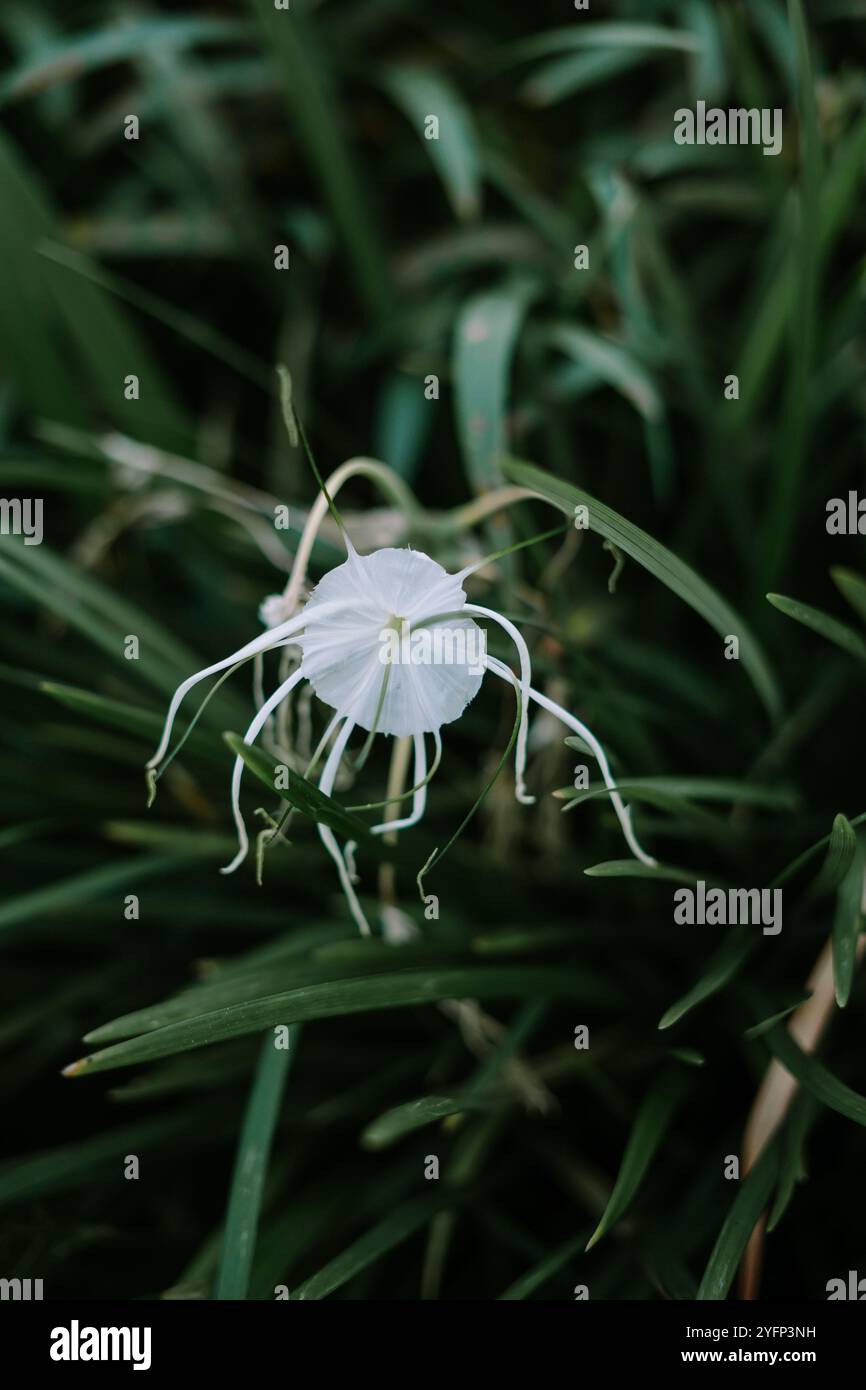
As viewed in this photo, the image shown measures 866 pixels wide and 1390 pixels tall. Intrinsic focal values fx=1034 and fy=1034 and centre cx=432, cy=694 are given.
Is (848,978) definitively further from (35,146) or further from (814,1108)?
(35,146)

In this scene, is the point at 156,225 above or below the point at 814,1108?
above

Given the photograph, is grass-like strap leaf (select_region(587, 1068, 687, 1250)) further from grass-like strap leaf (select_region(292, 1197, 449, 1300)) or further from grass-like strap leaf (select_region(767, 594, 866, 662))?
grass-like strap leaf (select_region(767, 594, 866, 662))

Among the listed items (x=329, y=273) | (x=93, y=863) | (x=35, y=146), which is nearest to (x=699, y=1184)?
(x=93, y=863)

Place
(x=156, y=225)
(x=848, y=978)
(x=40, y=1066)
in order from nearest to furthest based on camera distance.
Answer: (x=848, y=978), (x=40, y=1066), (x=156, y=225)

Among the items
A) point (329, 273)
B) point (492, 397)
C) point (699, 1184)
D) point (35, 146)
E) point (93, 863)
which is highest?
point (35, 146)

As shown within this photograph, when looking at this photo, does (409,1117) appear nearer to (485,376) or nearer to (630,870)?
(630,870)

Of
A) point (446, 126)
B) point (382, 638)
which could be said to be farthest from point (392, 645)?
point (446, 126)

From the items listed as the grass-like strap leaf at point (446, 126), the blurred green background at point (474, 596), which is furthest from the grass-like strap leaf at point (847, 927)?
the grass-like strap leaf at point (446, 126)
